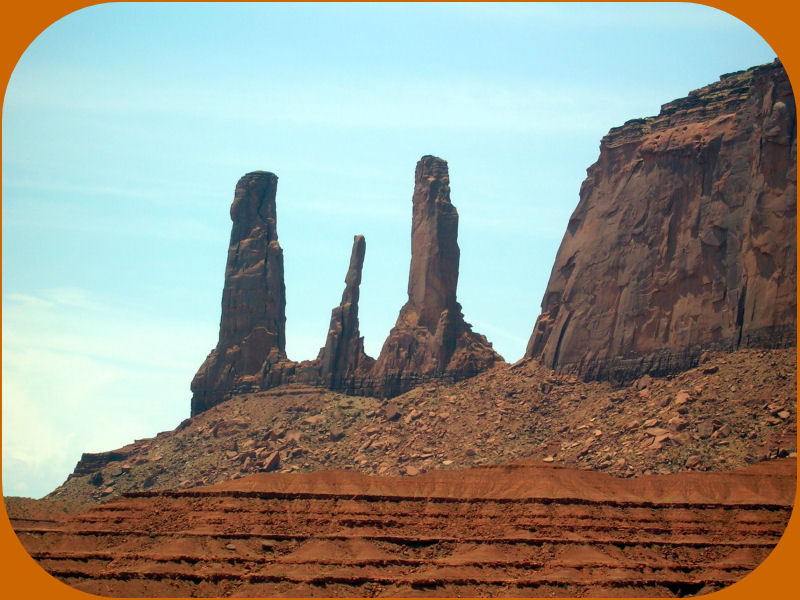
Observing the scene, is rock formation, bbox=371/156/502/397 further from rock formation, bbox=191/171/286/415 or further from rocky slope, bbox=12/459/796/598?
rocky slope, bbox=12/459/796/598

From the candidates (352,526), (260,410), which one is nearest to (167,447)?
(260,410)

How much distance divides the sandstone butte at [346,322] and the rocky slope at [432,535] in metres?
27.2

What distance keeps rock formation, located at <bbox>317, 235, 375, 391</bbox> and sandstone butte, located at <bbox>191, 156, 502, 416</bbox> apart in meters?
0.08

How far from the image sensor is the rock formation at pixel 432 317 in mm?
139000

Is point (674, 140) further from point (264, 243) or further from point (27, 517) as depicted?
point (27, 517)

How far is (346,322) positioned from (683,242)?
1209 inches

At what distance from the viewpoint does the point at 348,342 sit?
145 metres

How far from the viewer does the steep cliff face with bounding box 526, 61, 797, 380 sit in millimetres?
119812

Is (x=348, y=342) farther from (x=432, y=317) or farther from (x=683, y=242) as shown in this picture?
(x=683, y=242)

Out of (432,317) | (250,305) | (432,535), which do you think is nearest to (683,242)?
(432,317)

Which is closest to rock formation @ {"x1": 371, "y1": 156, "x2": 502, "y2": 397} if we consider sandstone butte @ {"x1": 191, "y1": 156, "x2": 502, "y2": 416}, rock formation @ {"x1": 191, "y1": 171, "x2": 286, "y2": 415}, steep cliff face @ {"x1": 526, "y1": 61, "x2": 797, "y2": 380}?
sandstone butte @ {"x1": 191, "y1": 156, "x2": 502, "y2": 416}

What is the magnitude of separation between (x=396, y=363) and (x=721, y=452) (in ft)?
124

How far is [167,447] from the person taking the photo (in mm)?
142875

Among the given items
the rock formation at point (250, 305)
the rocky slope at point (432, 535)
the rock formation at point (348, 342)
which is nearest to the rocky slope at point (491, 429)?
the rock formation at point (348, 342)
